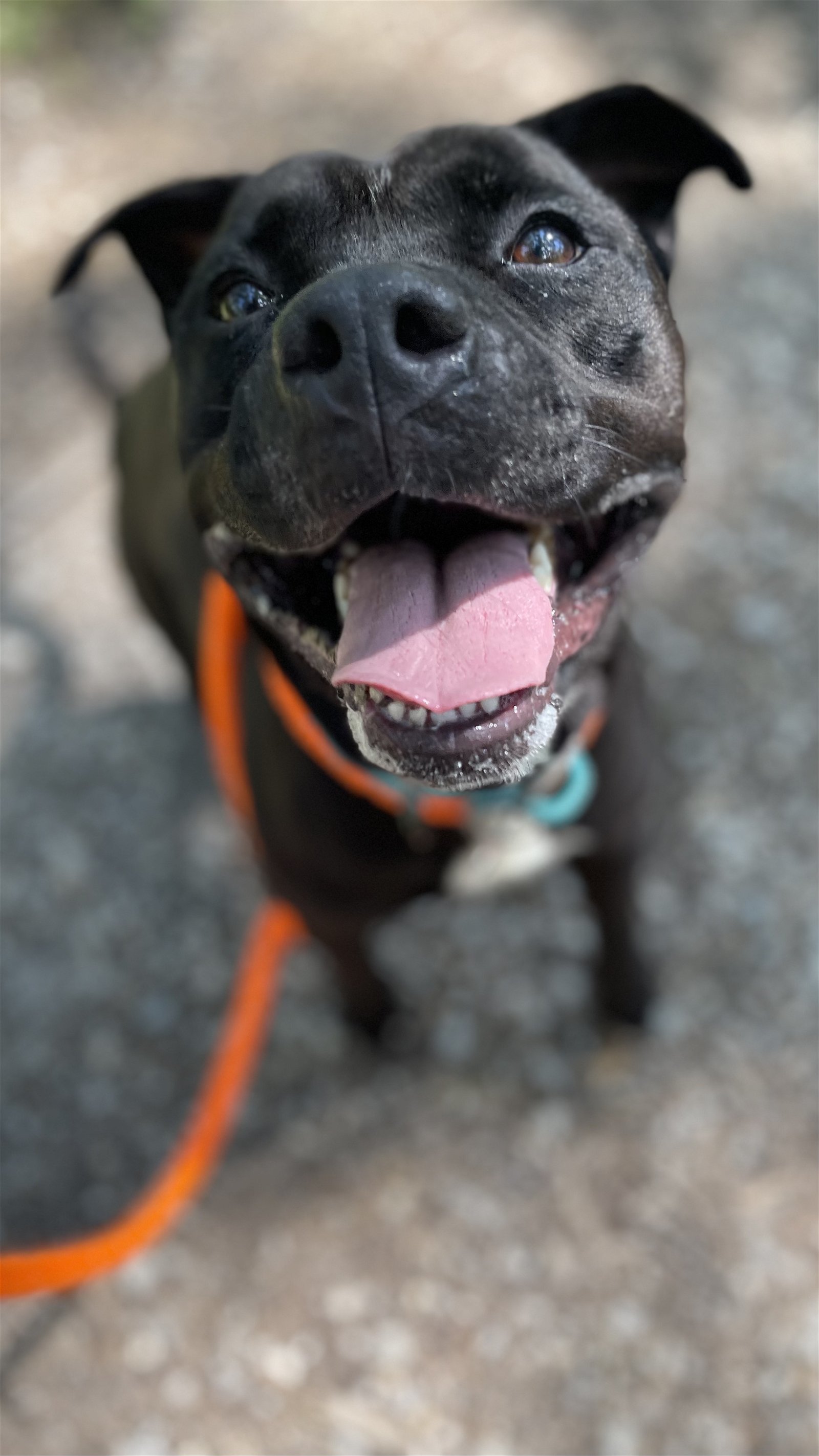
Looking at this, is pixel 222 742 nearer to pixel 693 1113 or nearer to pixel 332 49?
pixel 693 1113

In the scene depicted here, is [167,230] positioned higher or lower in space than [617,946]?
higher

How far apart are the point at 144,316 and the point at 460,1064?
9.55 feet

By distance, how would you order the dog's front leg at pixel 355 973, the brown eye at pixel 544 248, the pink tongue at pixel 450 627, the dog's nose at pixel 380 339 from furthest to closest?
the dog's front leg at pixel 355 973
the brown eye at pixel 544 248
the pink tongue at pixel 450 627
the dog's nose at pixel 380 339

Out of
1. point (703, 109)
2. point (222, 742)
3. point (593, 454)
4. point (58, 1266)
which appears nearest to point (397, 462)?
point (593, 454)

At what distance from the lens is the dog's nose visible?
50.7 inches

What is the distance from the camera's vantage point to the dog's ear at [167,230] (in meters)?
1.88

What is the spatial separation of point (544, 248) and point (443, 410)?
41 centimetres

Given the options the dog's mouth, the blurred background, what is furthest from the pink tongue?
the blurred background

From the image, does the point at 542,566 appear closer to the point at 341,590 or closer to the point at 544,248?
the point at 341,590

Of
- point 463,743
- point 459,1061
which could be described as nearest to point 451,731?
point 463,743

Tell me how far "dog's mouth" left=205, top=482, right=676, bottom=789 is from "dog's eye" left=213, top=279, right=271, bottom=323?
12.1 inches

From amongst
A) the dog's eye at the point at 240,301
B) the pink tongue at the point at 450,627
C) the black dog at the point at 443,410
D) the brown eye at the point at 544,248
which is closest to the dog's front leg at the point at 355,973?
the black dog at the point at 443,410

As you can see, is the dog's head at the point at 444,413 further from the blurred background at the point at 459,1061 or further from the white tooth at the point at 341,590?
the blurred background at the point at 459,1061

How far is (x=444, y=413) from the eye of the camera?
133 centimetres
